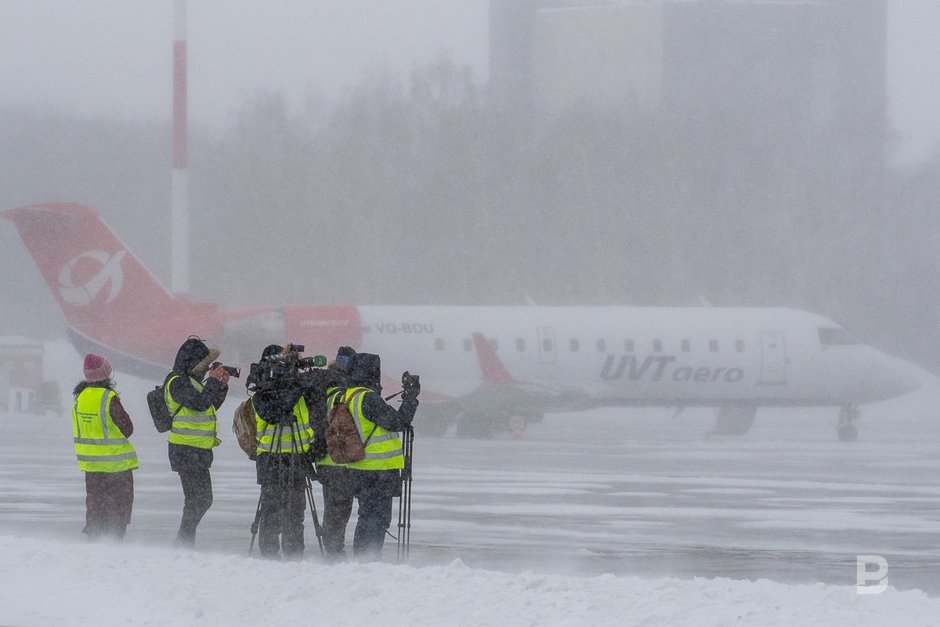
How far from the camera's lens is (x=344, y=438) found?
10898 mm

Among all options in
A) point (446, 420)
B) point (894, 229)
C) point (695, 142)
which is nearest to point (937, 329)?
point (894, 229)

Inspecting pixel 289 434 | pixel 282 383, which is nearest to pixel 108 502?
pixel 289 434

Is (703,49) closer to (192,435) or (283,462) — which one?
(192,435)

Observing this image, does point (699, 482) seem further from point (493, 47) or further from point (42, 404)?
point (493, 47)

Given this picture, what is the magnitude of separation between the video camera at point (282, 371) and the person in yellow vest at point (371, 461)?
266 millimetres

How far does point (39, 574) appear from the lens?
33.5ft

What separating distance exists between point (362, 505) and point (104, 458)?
2107 millimetres

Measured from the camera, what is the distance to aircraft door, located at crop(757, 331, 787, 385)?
108 ft

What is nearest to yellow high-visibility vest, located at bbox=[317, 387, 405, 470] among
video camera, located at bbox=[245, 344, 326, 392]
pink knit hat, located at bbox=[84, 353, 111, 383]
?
video camera, located at bbox=[245, 344, 326, 392]

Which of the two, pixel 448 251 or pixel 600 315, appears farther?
pixel 448 251

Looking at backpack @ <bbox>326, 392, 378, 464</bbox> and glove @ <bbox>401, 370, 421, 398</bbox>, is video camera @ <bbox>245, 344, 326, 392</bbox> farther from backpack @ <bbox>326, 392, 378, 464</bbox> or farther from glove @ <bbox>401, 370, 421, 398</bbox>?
glove @ <bbox>401, 370, 421, 398</bbox>

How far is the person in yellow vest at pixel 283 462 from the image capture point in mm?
11109

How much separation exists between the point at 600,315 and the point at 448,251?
115ft

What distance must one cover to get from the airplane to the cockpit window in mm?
42
